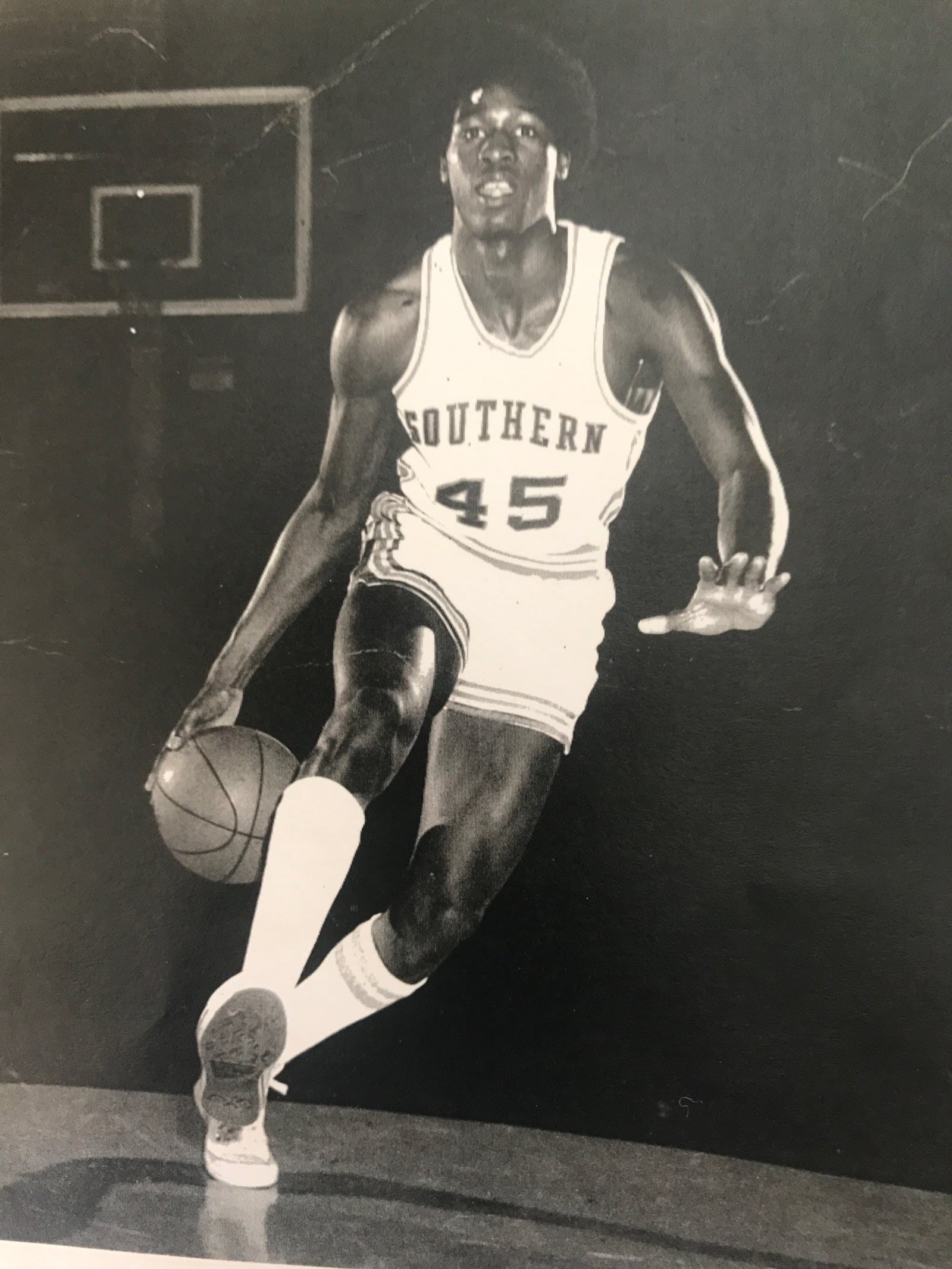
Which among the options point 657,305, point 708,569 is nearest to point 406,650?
point 708,569

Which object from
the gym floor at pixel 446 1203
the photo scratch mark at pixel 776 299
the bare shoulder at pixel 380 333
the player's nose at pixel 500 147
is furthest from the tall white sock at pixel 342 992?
the player's nose at pixel 500 147

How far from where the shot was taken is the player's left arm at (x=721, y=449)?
76.1 inches

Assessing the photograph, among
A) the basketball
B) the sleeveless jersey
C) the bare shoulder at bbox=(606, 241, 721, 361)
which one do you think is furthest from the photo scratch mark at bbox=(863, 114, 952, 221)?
the basketball

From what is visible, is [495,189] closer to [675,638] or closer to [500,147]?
[500,147]

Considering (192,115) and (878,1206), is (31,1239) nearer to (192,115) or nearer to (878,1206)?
(878,1206)

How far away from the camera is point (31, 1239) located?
6.64ft

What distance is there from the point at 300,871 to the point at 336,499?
743 mm

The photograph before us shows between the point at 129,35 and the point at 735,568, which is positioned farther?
the point at 129,35

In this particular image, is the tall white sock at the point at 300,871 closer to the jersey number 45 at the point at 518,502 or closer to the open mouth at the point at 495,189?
the jersey number 45 at the point at 518,502

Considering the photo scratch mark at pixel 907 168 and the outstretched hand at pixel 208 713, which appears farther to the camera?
the outstretched hand at pixel 208 713

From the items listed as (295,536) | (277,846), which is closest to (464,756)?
(277,846)

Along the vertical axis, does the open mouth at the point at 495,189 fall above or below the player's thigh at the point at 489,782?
above

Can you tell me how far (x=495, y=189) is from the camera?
6.45ft

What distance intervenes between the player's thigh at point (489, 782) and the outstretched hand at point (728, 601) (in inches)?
12.7
